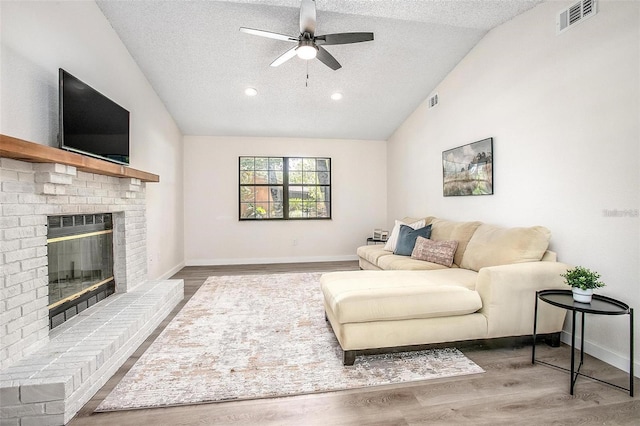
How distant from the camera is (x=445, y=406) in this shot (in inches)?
63.9

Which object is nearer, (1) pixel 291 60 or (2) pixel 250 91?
(1) pixel 291 60

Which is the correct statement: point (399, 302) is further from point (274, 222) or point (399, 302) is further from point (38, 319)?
point (274, 222)

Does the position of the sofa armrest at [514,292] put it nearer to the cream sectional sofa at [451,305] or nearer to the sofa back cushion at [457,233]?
the cream sectional sofa at [451,305]

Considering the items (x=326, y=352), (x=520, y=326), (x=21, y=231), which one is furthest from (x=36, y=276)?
(x=520, y=326)

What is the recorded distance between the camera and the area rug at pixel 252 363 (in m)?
1.75

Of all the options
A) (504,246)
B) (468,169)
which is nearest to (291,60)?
(468,169)

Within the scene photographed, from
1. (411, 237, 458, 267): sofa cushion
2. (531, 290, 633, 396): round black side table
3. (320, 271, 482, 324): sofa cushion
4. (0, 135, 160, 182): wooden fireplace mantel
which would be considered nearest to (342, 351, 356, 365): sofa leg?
(320, 271, 482, 324): sofa cushion

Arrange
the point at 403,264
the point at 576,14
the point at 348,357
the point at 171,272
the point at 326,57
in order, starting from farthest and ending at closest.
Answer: the point at 171,272 < the point at 403,264 < the point at 326,57 < the point at 576,14 < the point at 348,357

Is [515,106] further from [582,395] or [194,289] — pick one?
[194,289]

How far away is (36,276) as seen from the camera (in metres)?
1.86

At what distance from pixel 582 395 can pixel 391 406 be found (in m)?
1.15

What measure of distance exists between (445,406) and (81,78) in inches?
146

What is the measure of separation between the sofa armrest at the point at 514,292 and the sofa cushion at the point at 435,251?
101 centimetres

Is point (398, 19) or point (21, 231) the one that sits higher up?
point (398, 19)
